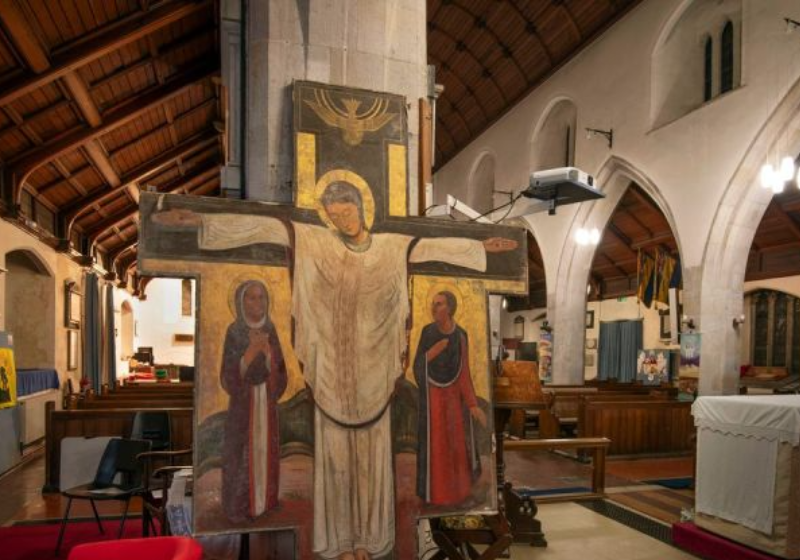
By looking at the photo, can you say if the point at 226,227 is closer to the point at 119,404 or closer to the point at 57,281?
the point at 119,404

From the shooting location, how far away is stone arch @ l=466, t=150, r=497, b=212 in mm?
16013

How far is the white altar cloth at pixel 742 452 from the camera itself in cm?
385

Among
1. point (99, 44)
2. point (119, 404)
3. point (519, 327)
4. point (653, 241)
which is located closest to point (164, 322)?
point (519, 327)

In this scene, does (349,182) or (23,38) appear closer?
(349,182)

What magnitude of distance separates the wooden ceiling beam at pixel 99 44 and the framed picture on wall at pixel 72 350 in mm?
4966

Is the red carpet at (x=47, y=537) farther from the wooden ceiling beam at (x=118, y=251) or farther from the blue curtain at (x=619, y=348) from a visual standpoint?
the blue curtain at (x=619, y=348)

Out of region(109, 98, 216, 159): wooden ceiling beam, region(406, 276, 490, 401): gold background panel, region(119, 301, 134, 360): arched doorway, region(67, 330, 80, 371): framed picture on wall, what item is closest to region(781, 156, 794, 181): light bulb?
region(406, 276, 490, 401): gold background panel

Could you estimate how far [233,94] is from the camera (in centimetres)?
327

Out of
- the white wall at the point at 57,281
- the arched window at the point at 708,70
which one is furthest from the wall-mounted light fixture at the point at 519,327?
the white wall at the point at 57,281

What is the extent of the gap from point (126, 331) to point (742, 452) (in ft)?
56.4

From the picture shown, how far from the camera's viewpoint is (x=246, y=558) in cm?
259

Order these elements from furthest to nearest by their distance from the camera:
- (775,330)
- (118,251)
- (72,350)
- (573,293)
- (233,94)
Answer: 1. (118,251)
2. (775,330)
3. (573,293)
4. (72,350)
5. (233,94)

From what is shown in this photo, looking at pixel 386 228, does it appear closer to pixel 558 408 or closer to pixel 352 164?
pixel 352 164

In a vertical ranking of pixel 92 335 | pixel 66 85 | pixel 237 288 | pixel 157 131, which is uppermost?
pixel 157 131
